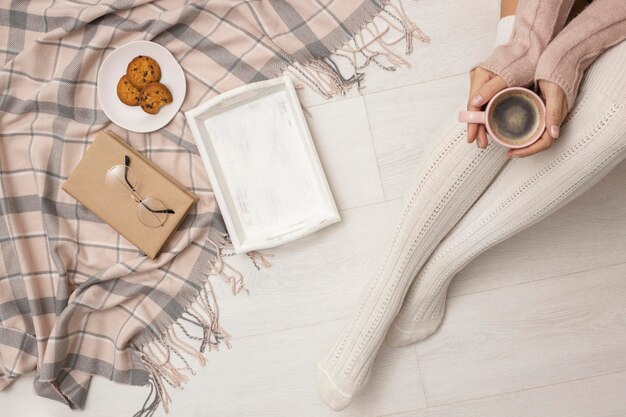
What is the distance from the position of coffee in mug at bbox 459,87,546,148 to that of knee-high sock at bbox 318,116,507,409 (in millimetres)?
91

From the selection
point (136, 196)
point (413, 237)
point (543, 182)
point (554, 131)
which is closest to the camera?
point (554, 131)

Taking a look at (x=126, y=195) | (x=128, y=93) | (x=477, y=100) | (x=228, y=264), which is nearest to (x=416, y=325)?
(x=228, y=264)

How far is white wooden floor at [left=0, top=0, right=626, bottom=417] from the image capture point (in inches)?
43.0

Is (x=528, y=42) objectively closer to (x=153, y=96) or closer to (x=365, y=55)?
(x=365, y=55)

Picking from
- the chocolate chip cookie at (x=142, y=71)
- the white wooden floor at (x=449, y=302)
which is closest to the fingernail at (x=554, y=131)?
the white wooden floor at (x=449, y=302)

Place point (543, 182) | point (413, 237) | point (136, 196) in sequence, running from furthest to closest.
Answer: point (136, 196) < point (413, 237) < point (543, 182)

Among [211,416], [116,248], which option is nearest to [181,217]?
[116,248]

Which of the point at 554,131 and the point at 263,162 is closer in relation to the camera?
the point at 554,131

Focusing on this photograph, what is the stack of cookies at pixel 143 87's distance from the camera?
107 cm

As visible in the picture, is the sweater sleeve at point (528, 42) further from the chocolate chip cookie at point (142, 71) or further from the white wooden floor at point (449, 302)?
the chocolate chip cookie at point (142, 71)

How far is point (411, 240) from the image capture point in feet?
3.08

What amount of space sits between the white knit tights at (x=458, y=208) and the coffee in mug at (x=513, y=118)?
3.0 inches

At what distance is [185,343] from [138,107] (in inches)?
19.0

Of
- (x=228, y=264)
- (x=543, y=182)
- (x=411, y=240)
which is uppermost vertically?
(x=543, y=182)
